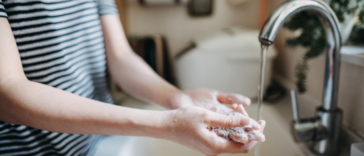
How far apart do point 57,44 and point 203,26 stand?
0.89 metres

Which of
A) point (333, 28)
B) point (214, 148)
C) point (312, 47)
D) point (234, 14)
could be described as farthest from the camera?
point (234, 14)

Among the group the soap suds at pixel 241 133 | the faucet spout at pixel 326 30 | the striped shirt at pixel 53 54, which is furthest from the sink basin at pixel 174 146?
the soap suds at pixel 241 133

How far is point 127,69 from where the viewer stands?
61 cm

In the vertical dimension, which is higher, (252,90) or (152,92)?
(152,92)

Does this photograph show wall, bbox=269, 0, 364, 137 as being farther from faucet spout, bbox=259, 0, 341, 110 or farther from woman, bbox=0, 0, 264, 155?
woman, bbox=0, 0, 264, 155

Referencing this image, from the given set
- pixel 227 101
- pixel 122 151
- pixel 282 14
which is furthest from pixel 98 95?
pixel 282 14

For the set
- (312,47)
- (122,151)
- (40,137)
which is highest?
(312,47)

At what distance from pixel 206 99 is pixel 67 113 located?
0.28 meters

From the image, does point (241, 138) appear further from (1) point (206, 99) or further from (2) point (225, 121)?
(1) point (206, 99)

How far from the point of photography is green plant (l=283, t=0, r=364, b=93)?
50 cm

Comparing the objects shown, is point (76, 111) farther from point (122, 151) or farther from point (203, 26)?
point (203, 26)

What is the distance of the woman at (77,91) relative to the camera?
13.6 inches

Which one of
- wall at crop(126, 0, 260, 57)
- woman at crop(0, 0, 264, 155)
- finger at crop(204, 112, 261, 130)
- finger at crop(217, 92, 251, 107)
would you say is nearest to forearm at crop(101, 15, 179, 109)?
woman at crop(0, 0, 264, 155)

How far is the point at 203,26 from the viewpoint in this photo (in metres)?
1.24
